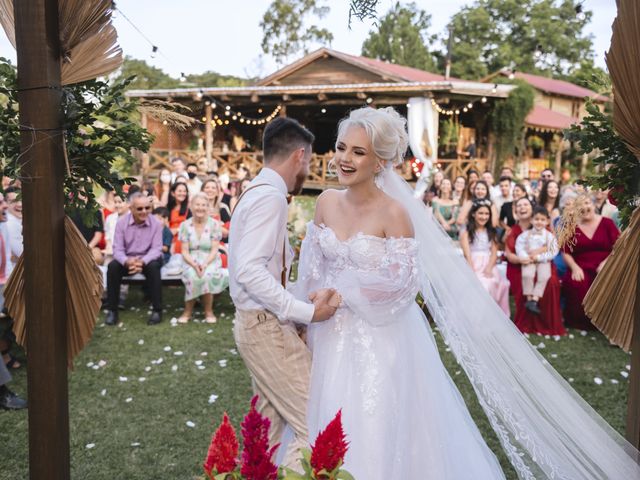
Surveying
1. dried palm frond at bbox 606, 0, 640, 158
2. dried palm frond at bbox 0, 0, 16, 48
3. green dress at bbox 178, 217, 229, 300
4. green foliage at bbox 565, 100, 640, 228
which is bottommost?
green dress at bbox 178, 217, 229, 300

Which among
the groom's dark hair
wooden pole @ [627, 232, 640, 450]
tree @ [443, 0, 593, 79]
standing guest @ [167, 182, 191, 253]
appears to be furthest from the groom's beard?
tree @ [443, 0, 593, 79]

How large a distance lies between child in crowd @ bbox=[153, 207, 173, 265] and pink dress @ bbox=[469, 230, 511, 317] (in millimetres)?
4238

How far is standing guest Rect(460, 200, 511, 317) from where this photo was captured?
7.83m

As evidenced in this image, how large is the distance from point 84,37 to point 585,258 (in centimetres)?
683

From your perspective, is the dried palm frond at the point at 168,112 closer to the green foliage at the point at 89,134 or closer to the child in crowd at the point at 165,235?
the green foliage at the point at 89,134

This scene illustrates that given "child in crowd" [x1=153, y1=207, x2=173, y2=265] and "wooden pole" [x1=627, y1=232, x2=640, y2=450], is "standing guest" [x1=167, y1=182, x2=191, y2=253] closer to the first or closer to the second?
"child in crowd" [x1=153, y1=207, x2=173, y2=265]

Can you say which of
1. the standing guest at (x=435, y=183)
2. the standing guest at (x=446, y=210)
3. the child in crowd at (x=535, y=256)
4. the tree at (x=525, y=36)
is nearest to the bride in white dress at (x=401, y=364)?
the child in crowd at (x=535, y=256)

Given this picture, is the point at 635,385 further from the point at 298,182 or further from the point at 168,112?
the point at 168,112

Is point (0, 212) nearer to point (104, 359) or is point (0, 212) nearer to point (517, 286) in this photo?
point (104, 359)

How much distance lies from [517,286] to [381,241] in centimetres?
536

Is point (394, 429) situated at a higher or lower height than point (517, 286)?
higher

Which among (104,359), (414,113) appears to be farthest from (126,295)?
(414,113)

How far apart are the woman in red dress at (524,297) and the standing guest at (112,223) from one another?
5290 millimetres

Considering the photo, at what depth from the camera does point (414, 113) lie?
1853 cm
